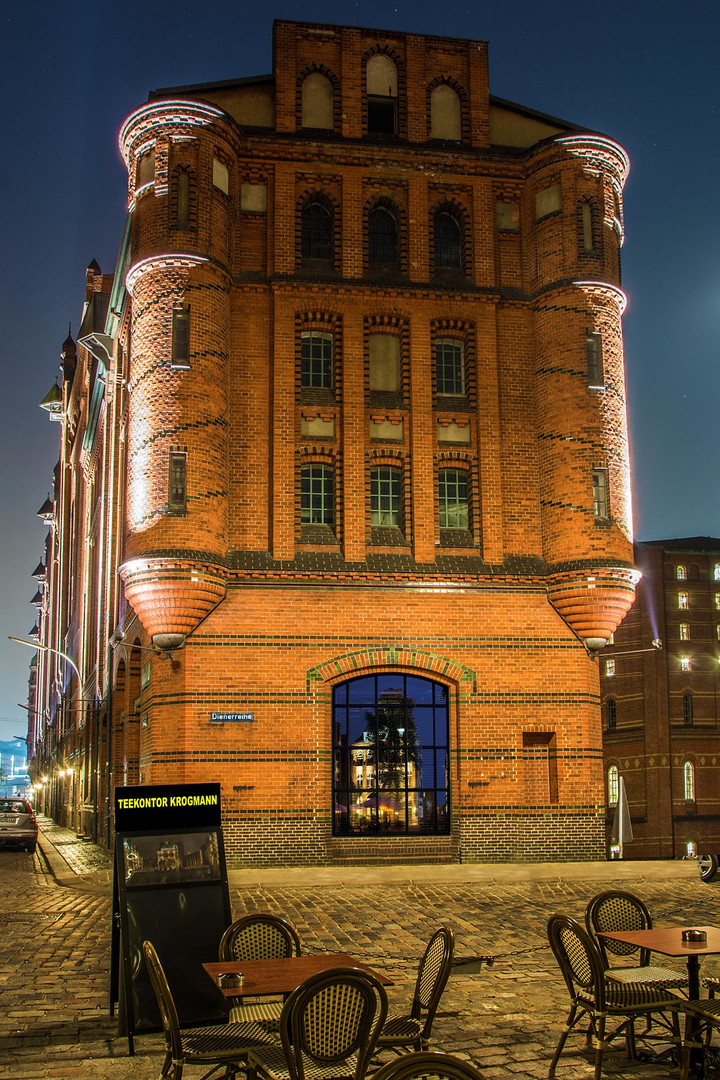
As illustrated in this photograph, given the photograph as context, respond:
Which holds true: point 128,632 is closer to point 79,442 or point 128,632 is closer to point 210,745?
point 210,745

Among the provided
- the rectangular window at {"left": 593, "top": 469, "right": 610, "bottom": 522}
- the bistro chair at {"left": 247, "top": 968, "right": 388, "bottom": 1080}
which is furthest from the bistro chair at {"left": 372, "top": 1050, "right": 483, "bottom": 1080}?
the rectangular window at {"left": 593, "top": 469, "right": 610, "bottom": 522}

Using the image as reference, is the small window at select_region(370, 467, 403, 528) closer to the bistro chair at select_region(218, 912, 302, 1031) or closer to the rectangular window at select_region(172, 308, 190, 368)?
the rectangular window at select_region(172, 308, 190, 368)

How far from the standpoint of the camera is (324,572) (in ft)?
73.8

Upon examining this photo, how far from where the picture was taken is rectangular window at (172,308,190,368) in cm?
2228

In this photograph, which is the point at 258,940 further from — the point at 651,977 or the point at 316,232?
the point at 316,232

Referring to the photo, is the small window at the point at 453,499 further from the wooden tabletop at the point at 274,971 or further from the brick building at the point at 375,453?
the wooden tabletop at the point at 274,971

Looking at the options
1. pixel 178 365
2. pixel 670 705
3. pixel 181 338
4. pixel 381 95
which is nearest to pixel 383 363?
pixel 181 338

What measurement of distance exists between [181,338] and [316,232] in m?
4.26

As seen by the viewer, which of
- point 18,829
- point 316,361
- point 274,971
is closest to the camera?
point 274,971

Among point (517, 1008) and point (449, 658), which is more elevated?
point (449, 658)

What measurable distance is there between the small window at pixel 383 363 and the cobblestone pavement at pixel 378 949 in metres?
10.2

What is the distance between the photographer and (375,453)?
23.5 meters

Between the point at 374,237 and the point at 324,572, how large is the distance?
7.74 meters

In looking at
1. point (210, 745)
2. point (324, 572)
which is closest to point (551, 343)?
point (324, 572)
